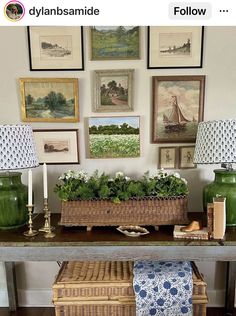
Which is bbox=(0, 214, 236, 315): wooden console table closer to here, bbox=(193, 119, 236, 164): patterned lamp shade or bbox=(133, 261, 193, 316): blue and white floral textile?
bbox=(133, 261, 193, 316): blue and white floral textile

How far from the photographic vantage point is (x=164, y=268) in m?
1.62

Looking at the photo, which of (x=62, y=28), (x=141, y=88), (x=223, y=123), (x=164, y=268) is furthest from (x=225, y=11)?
(x=164, y=268)

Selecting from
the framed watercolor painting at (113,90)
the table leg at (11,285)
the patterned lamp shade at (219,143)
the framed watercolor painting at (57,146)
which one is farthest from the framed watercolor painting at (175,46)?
the table leg at (11,285)

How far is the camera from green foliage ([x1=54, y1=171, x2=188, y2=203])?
5.35ft

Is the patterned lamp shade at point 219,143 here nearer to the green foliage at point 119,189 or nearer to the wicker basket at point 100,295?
the green foliage at point 119,189

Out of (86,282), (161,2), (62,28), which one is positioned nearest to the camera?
(161,2)

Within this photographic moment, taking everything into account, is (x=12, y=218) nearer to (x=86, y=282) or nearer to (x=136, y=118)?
(x=86, y=282)

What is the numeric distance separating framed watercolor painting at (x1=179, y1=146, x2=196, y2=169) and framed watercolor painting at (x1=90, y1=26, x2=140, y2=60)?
2.22 ft

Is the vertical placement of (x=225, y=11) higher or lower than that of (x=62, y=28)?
lower

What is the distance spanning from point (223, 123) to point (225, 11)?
0.64m

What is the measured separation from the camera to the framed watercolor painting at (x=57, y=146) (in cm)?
195

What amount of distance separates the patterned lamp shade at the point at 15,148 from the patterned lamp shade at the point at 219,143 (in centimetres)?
96

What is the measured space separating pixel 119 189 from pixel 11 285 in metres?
1.09

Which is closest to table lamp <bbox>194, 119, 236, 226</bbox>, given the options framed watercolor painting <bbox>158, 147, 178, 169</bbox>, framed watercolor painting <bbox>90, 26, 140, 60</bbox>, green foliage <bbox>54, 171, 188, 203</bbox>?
green foliage <bbox>54, 171, 188, 203</bbox>
